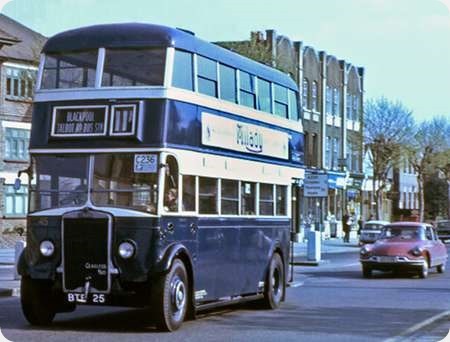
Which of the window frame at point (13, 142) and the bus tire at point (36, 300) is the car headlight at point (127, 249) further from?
the window frame at point (13, 142)

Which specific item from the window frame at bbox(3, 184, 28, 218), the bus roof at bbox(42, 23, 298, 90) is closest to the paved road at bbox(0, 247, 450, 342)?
the bus roof at bbox(42, 23, 298, 90)

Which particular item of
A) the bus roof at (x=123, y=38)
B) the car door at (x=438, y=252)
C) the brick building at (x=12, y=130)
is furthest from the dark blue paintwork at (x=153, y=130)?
the brick building at (x=12, y=130)

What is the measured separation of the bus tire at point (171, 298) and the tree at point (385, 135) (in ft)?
156

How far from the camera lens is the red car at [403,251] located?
2409 cm

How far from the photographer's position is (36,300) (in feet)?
41.2

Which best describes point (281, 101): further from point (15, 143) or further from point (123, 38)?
point (15, 143)

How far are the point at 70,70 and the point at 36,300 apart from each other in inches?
131

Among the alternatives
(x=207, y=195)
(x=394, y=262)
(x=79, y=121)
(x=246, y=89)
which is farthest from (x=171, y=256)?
(x=394, y=262)

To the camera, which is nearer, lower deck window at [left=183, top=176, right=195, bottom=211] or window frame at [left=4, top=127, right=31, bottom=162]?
lower deck window at [left=183, top=176, right=195, bottom=211]

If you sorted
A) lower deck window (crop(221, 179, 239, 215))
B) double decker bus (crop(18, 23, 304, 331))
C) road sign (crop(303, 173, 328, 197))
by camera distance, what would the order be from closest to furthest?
double decker bus (crop(18, 23, 304, 331))
lower deck window (crop(221, 179, 239, 215))
road sign (crop(303, 173, 328, 197))

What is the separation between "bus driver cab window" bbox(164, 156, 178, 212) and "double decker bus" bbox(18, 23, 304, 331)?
0.01m

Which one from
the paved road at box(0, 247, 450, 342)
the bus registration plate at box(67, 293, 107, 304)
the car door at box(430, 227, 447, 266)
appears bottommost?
the paved road at box(0, 247, 450, 342)

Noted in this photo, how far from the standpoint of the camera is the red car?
24094 mm

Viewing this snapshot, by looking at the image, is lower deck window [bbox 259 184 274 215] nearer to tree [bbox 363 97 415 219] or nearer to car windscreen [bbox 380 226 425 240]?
car windscreen [bbox 380 226 425 240]
